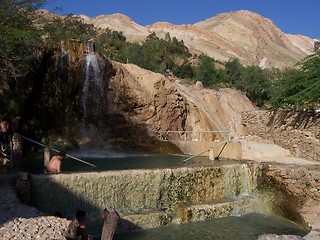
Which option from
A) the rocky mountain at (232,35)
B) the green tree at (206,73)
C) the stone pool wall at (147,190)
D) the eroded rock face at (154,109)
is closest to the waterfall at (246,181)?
the stone pool wall at (147,190)

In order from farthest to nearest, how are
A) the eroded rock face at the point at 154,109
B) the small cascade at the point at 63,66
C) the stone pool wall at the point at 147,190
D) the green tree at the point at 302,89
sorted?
the eroded rock face at the point at 154,109 → the small cascade at the point at 63,66 → the green tree at the point at 302,89 → the stone pool wall at the point at 147,190

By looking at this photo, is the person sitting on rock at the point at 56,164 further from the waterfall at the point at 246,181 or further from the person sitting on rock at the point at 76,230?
the waterfall at the point at 246,181

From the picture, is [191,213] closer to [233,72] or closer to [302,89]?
[302,89]

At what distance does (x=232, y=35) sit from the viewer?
98.1m

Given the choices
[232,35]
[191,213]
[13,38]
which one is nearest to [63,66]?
[13,38]

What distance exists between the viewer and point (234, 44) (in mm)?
92750

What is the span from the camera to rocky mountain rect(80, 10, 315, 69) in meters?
83.1

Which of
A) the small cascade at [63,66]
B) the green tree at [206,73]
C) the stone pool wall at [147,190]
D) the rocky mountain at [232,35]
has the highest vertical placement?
the rocky mountain at [232,35]

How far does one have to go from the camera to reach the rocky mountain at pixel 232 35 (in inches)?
3273

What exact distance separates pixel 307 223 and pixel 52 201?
24.5 ft

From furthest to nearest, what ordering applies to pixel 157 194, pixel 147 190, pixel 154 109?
1. pixel 154 109
2. pixel 157 194
3. pixel 147 190

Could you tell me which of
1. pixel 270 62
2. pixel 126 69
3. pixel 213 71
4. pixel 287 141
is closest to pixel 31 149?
pixel 126 69

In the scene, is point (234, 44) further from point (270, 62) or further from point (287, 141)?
point (287, 141)

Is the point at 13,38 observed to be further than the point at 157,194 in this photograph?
Yes
